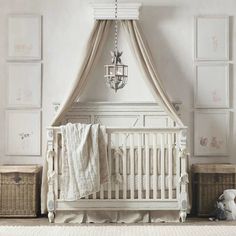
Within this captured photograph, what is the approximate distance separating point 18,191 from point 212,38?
7.46ft

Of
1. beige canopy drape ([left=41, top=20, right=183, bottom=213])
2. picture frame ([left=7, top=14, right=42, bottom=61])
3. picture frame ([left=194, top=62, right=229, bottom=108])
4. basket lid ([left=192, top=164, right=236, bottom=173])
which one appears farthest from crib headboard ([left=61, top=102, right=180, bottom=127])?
picture frame ([left=7, top=14, right=42, bottom=61])

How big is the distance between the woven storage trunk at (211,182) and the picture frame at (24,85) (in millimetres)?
1637

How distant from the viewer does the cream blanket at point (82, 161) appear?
16.1 feet

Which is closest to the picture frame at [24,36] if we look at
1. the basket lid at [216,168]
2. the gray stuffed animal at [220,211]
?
the basket lid at [216,168]

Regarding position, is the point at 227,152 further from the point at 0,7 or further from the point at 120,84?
the point at 0,7

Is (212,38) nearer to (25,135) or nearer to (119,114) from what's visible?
(119,114)

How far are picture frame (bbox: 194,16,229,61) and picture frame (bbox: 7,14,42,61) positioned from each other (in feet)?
4.87

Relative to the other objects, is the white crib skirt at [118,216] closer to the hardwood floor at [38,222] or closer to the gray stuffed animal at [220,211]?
the hardwood floor at [38,222]

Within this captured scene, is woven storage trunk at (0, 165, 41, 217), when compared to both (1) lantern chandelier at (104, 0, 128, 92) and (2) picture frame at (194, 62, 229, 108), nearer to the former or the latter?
(1) lantern chandelier at (104, 0, 128, 92)

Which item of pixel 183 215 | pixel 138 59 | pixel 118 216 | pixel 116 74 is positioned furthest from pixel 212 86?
pixel 118 216

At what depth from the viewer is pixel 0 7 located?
566 cm

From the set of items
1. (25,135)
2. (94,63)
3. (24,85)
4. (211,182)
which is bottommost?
(211,182)

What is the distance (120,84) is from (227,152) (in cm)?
130

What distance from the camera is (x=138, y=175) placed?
5000 millimetres
